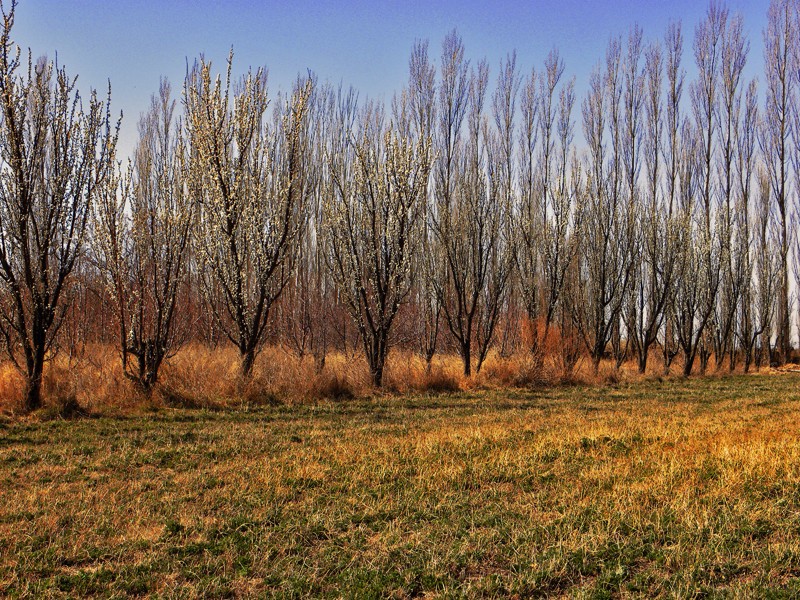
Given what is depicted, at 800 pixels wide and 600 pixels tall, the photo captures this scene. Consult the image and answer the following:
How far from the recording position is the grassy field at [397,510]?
3.60m

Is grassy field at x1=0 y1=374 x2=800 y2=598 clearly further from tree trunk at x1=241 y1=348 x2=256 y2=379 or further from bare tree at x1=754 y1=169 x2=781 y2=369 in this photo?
bare tree at x1=754 y1=169 x2=781 y2=369

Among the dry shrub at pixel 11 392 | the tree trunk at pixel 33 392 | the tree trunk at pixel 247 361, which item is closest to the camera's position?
the dry shrub at pixel 11 392

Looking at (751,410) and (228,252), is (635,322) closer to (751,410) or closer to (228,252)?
(751,410)

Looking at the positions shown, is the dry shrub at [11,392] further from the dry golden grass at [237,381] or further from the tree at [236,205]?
the tree at [236,205]

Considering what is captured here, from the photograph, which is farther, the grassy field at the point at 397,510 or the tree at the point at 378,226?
the tree at the point at 378,226

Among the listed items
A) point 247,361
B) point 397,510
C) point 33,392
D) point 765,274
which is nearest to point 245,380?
point 247,361

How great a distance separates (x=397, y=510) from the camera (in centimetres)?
478

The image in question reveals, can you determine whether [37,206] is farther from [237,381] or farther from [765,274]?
[765,274]

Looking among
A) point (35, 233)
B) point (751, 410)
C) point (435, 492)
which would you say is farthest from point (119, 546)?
point (751, 410)

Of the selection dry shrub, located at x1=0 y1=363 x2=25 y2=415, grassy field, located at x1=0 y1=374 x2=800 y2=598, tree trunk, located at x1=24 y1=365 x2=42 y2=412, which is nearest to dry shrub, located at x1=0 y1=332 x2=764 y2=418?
dry shrub, located at x1=0 y1=363 x2=25 y2=415

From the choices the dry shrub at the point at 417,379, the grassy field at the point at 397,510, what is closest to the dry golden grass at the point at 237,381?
the dry shrub at the point at 417,379

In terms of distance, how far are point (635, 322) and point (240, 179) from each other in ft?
58.8

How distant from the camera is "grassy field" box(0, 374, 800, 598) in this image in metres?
3.60

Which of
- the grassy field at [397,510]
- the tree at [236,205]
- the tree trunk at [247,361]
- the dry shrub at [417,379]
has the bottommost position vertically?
the grassy field at [397,510]
